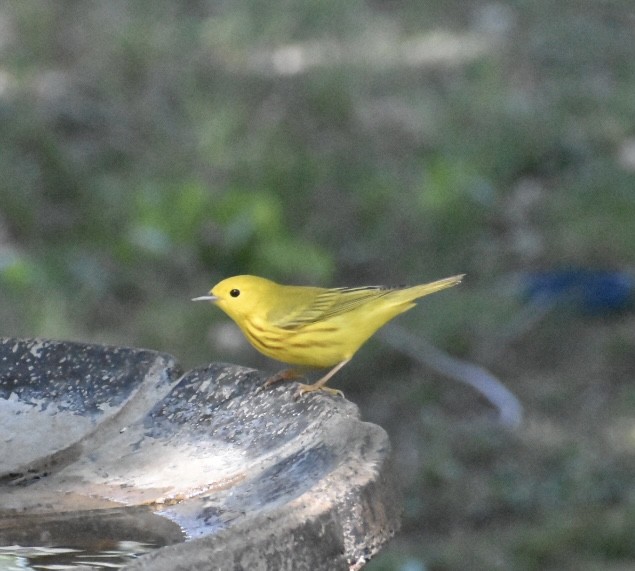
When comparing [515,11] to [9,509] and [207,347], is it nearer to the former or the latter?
[207,347]

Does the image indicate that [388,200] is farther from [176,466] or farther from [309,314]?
[176,466]

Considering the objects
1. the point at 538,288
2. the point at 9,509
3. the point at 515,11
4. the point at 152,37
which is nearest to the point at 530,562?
the point at 538,288

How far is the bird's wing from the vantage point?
347cm

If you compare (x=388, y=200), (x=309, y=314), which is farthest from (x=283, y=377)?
(x=388, y=200)

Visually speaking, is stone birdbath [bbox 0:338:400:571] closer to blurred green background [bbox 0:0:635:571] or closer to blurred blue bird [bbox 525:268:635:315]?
blurred green background [bbox 0:0:635:571]

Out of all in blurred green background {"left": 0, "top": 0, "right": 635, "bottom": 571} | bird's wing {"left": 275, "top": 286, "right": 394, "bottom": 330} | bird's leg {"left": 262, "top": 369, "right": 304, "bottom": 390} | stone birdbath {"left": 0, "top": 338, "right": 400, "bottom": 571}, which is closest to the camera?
stone birdbath {"left": 0, "top": 338, "right": 400, "bottom": 571}

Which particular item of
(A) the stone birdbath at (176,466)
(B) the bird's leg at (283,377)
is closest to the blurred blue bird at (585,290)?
(B) the bird's leg at (283,377)

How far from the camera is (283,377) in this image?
2.96 meters

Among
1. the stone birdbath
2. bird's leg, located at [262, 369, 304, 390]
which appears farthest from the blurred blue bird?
the stone birdbath

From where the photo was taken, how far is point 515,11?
10.0m

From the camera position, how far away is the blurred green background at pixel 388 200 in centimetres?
565

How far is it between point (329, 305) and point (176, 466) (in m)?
0.93

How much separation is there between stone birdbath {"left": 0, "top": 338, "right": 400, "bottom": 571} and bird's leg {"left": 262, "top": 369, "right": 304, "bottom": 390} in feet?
0.11

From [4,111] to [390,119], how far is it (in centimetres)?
248
